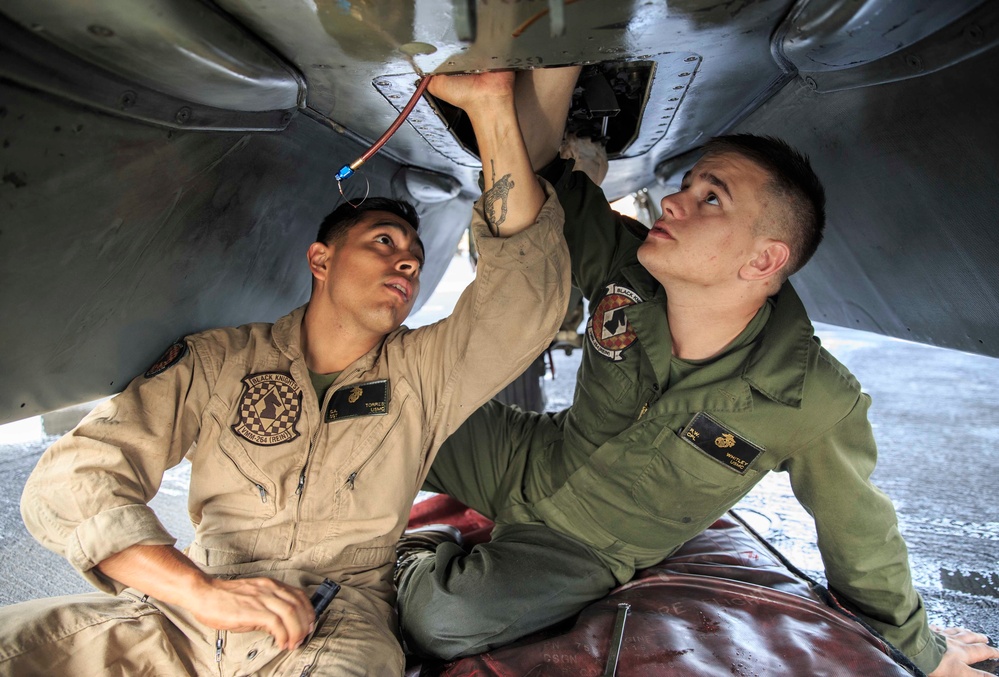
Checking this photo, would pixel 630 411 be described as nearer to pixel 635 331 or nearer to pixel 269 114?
pixel 635 331

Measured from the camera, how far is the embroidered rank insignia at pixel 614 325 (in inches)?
59.5

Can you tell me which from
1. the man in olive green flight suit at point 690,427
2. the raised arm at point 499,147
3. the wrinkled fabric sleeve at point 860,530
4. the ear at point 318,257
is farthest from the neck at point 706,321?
the ear at point 318,257

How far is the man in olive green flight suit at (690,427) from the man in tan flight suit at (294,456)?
0.24m

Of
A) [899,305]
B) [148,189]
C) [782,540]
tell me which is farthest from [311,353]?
[782,540]

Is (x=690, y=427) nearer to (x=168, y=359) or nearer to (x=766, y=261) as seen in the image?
(x=766, y=261)

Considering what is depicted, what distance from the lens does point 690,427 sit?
54.8 inches

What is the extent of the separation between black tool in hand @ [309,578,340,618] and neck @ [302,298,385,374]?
404 mm

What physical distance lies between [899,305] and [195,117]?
1.41m

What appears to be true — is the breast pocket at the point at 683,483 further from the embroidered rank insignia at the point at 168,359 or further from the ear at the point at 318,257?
the embroidered rank insignia at the point at 168,359

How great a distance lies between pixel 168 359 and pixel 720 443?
1058 millimetres

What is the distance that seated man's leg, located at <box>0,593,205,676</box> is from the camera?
3.51ft

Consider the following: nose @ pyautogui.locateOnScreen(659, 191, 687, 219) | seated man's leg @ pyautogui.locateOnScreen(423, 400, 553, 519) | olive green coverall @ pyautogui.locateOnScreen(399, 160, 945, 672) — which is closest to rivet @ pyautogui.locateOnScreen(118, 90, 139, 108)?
olive green coverall @ pyautogui.locateOnScreen(399, 160, 945, 672)

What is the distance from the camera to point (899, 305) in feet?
4.99

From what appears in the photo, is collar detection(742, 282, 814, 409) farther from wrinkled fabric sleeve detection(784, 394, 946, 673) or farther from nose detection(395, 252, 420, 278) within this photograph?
nose detection(395, 252, 420, 278)
